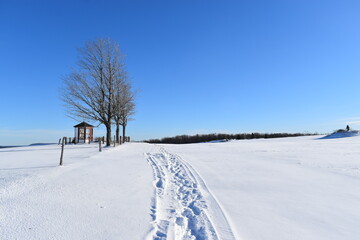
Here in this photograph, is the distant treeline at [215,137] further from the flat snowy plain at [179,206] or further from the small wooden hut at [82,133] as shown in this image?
the flat snowy plain at [179,206]

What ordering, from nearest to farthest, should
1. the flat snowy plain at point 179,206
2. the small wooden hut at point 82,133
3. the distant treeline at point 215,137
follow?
the flat snowy plain at point 179,206, the small wooden hut at point 82,133, the distant treeline at point 215,137

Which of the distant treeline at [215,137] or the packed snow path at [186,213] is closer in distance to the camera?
the packed snow path at [186,213]

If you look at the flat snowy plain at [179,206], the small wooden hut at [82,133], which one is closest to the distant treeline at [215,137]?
the small wooden hut at [82,133]

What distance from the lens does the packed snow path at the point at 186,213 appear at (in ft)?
11.5

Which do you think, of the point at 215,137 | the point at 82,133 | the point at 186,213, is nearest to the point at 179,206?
the point at 186,213

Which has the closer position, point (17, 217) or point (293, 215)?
point (17, 217)

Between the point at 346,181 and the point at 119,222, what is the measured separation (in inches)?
263

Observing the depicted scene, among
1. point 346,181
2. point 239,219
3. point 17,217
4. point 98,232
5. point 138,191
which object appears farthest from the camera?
point 346,181

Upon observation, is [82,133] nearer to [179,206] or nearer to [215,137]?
[179,206]

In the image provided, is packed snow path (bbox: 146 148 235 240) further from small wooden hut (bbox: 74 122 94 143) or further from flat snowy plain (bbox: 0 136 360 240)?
small wooden hut (bbox: 74 122 94 143)

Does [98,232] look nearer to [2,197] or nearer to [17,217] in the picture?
[17,217]

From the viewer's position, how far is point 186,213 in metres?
4.42

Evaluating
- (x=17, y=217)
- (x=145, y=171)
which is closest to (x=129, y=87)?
(x=145, y=171)

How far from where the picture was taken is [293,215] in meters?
4.23
